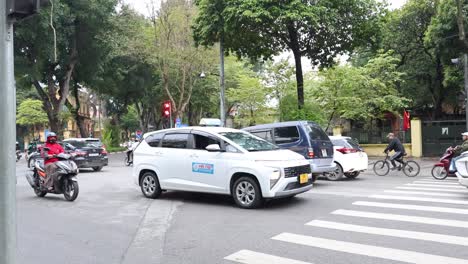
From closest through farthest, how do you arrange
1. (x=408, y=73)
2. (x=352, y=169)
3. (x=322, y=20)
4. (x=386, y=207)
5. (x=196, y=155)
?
(x=386, y=207), (x=196, y=155), (x=352, y=169), (x=322, y=20), (x=408, y=73)

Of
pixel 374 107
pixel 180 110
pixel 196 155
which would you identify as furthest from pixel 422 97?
pixel 196 155

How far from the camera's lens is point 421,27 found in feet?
109

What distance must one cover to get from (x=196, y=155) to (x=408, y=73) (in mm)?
29609

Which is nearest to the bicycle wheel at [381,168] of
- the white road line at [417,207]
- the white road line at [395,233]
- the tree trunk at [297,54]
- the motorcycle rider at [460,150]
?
the motorcycle rider at [460,150]

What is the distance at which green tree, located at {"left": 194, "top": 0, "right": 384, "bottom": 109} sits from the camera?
2030 cm

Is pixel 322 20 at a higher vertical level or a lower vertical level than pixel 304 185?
higher

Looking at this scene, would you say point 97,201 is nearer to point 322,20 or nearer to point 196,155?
point 196,155

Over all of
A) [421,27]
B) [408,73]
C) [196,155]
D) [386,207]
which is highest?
[421,27]

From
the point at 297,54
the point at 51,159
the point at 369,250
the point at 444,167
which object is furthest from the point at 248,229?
the point at 297,54

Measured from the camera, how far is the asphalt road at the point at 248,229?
5961 millimetres

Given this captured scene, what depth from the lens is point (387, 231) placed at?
7.12 meters

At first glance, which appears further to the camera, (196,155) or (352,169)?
(352,169)

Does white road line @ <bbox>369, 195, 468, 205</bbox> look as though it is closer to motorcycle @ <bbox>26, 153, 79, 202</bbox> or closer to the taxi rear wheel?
the taxi rear wheel

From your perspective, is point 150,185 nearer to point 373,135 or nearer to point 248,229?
point 248,229
